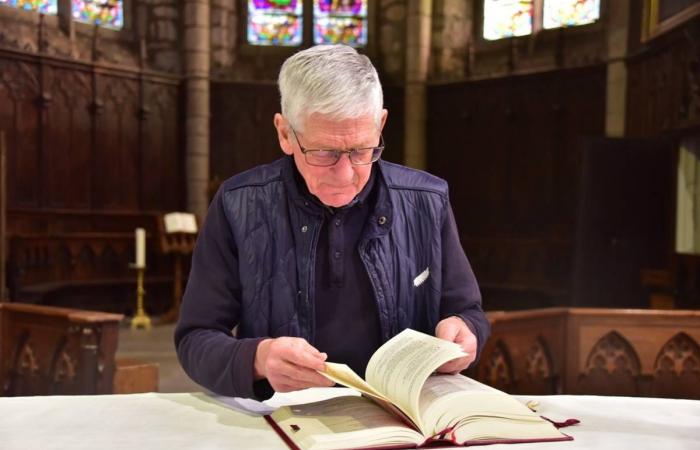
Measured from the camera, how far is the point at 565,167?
9.05 meters

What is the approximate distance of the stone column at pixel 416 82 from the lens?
400 inches

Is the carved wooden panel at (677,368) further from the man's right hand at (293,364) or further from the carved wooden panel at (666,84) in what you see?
the man's right hand at (293,364)

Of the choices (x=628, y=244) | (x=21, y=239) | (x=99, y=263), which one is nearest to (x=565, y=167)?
(x=628, y=244)

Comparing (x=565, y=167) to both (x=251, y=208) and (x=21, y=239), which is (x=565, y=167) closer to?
(x=21, y=239)

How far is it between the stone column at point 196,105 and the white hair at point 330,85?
27.9ft

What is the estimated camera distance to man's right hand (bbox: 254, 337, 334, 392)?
1.32 meters

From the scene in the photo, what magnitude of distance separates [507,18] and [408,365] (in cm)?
935

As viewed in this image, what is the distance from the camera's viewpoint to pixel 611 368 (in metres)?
3.22

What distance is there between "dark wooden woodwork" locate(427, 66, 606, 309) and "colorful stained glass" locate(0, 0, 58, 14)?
5.21m

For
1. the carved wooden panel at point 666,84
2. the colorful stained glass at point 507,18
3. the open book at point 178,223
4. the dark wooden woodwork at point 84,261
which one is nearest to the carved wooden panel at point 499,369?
the carved wooden panel at point 666,84

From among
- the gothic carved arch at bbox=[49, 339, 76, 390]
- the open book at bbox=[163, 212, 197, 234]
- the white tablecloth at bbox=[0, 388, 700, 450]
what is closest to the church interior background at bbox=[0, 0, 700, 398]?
the open book at bbox=[163, 212, 197, 234]

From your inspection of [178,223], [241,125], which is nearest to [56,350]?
[178,223]

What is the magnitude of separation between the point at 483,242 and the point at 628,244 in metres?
3.55

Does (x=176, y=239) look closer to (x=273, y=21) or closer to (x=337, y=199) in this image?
(x=273, y=21)
